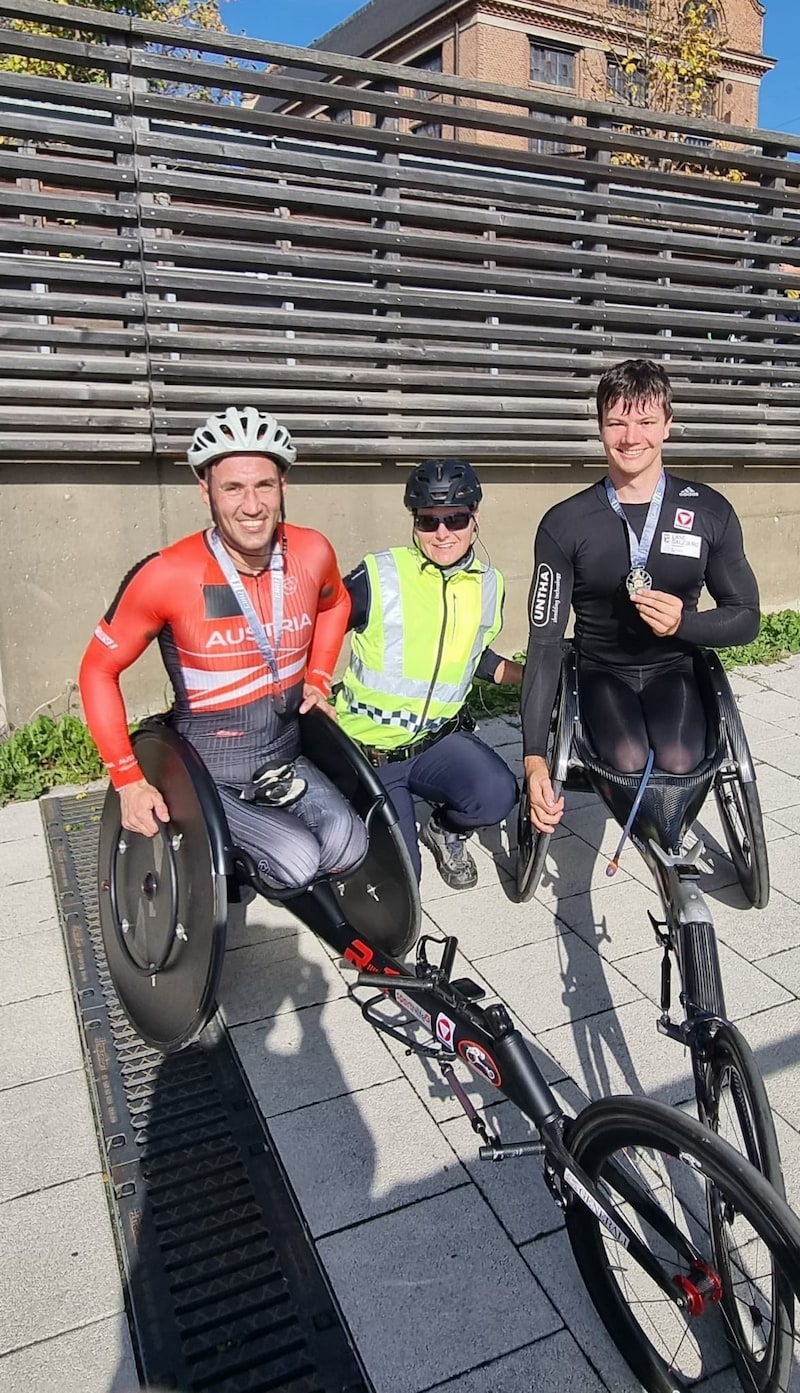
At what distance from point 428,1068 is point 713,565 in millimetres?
1818

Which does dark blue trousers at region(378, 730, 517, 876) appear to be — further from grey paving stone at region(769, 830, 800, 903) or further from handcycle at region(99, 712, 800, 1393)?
grey paving stone at region(769, 830, 800, 903)

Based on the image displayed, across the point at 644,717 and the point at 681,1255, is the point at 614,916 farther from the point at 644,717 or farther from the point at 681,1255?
the point at 681,1255

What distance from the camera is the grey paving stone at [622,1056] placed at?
2.63m

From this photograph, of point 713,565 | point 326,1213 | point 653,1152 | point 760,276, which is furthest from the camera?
point 760,276

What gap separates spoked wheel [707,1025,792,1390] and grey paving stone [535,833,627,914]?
1.68 metres

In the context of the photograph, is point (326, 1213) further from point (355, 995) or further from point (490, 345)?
point (490, 345)

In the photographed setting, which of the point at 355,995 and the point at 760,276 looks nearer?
the point at 355,995

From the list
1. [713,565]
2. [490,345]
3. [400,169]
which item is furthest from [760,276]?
[713,565]

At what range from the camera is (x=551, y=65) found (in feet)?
91.4

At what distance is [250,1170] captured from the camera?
7.88ft

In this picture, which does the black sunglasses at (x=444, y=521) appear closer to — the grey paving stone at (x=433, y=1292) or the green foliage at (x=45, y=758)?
the grey paving stone at (x=433, y=1292)

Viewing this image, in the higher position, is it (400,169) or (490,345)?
(400,169)

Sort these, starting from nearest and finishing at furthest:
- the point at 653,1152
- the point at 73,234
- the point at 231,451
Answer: the point at 653,1152 → the point at 231,451 → the point at 73,234

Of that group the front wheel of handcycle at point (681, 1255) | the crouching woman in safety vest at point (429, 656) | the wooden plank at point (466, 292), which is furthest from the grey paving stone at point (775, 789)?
the wooden plank at point (466, 292)
